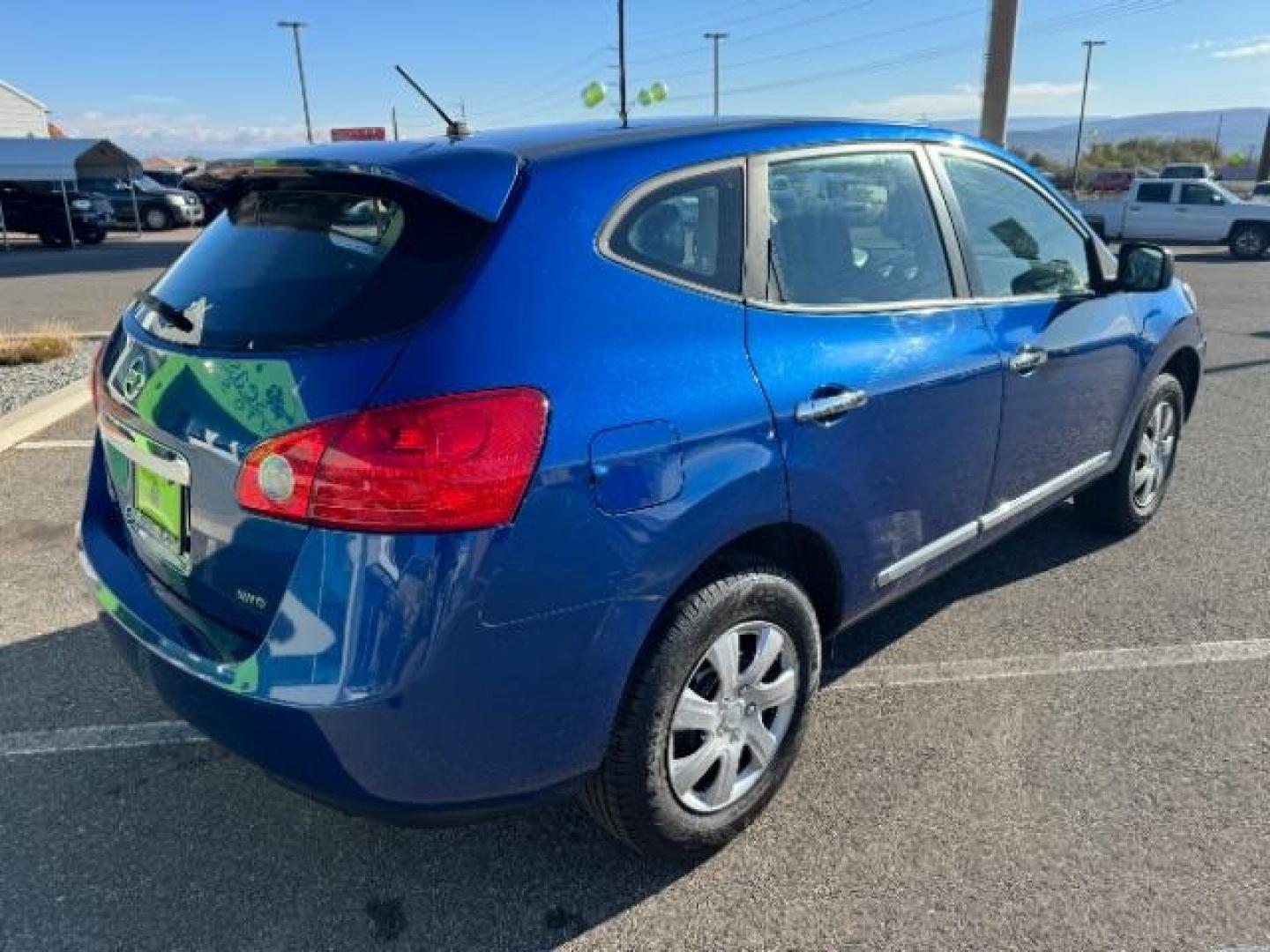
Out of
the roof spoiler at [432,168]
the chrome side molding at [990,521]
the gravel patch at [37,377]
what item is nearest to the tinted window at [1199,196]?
the chrome side molding at [990,521]

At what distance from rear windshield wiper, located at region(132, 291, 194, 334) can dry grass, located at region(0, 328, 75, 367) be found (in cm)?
684

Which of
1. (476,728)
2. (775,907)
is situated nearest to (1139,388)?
(775,907)

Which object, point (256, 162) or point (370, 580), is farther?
point (256, 162)

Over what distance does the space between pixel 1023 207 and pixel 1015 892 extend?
236cm

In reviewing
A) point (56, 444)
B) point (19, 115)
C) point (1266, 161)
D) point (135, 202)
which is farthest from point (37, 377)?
point (19, 115)

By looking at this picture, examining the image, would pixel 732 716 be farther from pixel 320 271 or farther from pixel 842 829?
pixel 320 271

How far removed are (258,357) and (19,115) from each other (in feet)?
204

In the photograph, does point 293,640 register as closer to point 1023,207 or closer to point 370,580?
point 370,580

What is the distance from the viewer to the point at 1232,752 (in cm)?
289

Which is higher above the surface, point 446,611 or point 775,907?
point 446,611

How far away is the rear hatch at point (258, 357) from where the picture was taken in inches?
74.9

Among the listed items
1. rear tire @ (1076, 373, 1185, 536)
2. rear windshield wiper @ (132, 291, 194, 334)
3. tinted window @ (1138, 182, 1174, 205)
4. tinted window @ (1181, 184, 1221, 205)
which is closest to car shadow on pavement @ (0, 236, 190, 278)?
rear windshield wiper @ (132, 291, 194, 334)

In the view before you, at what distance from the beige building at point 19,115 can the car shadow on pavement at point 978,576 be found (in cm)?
5649

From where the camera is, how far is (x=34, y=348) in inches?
328
